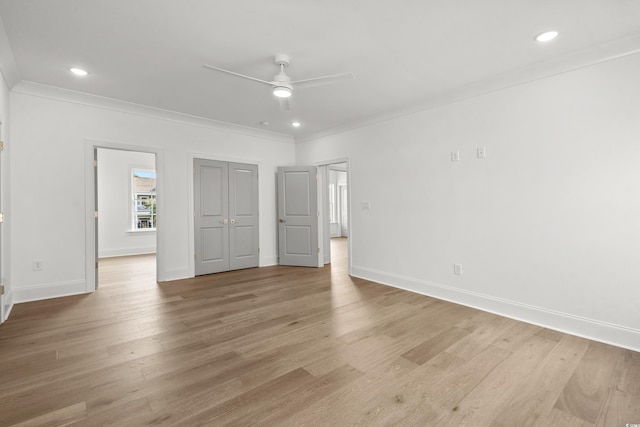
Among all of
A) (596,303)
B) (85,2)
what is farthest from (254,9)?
(596,303)

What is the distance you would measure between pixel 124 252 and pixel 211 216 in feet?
12.9

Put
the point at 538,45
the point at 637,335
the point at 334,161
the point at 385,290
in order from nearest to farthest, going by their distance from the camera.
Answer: the point at 637,335
the point at 538,45
the point at 385,290
the point at 334,161

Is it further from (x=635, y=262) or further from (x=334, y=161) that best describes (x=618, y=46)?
(x=334, y=161)

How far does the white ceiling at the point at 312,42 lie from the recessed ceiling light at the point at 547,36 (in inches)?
2.4

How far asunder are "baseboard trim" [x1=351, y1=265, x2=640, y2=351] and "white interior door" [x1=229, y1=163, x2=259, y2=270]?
9.01 feet


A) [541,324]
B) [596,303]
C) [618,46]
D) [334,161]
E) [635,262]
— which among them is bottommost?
[541,324]

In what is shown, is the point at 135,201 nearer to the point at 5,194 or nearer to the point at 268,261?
the point at 268,261

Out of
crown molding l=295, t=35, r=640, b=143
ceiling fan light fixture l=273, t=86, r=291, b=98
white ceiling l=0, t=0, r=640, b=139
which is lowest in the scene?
ceiling fan light fixture l=273, t=86, r=291, b=98

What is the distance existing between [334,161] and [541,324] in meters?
3.81

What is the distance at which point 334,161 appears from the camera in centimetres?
551

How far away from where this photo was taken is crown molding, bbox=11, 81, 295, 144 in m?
3.71

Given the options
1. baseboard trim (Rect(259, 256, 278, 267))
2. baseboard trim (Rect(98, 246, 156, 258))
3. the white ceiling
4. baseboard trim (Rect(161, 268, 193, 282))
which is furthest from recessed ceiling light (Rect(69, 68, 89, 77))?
baseboard trim (Rect(98, 246, 156, 258))

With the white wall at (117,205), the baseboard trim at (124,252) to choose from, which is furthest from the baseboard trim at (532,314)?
the white wall at (117,205)

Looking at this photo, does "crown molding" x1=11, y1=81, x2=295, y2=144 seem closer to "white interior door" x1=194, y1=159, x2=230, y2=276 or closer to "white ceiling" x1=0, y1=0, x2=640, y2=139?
"white ceiling" x1=0, y1=0, x2=640, y2=139
